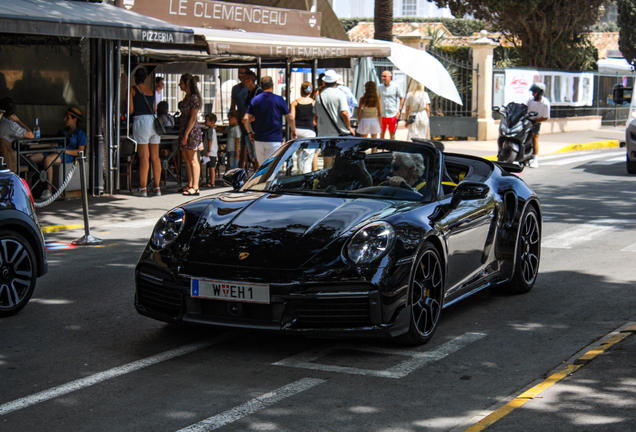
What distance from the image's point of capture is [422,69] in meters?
18.5

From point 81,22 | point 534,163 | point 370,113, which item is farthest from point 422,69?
point 81,22

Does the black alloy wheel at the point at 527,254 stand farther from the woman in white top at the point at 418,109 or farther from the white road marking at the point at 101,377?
the woman in white top at the point at 418,109

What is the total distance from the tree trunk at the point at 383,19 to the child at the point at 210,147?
36.9 ft

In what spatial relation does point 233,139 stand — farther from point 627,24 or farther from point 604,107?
point 627,24

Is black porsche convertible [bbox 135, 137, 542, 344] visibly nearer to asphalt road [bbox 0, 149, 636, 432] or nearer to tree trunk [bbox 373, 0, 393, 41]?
asphalt road [bbox 0, 149, 636, 432]

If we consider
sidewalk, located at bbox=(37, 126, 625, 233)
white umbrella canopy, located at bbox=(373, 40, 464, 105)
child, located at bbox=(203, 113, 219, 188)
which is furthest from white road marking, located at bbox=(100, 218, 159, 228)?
white umbrella canopy, located at bbox=(373, 40, 464, 105)

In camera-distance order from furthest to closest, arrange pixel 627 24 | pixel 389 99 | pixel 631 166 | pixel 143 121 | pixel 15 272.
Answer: pixel 627 24
pixel 389 99
pixel 631 166
pixel 143 121
pixel 15 272

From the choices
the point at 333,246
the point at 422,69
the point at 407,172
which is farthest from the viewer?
the point at 422,69

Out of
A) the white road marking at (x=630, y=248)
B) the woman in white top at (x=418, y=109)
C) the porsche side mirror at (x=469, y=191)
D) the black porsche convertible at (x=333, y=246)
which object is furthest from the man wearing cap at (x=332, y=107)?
the porsche side mirror at (x=469, y=191)

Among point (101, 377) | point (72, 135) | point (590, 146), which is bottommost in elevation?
point (101, 377)

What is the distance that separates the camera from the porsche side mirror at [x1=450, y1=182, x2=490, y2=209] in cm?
614

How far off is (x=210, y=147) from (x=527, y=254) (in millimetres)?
9388

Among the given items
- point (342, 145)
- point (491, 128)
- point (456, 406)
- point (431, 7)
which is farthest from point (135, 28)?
point (431, 7)

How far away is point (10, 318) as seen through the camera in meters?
6.35
